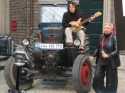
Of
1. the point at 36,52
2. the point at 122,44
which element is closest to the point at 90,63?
the point at 36,52

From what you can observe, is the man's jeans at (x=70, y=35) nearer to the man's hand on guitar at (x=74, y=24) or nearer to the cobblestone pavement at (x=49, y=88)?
the man's hand on guitar at (x=74, y=24)

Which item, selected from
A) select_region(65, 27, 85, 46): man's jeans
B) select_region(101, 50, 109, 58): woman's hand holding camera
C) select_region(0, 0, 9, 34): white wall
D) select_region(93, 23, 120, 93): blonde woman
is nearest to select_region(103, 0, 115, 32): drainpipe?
select_region(0, 0, 9, 34): white wall

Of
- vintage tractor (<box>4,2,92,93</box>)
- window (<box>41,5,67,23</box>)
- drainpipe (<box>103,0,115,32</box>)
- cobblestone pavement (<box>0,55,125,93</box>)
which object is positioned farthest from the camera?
drainpipe (<box>103,0,115,32</box>)

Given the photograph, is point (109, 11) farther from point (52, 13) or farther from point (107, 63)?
point (107, 63)

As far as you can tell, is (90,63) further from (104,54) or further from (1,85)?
(1,85)

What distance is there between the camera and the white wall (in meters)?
18.6

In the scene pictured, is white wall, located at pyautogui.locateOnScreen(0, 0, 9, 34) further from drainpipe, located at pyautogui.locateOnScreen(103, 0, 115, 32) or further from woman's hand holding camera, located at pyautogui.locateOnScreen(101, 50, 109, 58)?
woman's hand holding camera, located at pyautogui.locateOnScreen(101, 50, 109, 58)

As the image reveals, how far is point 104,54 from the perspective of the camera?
10.3 m

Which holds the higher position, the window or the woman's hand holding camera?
the window

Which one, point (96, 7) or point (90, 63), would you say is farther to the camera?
point (96, 7)

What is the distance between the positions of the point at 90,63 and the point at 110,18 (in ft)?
15.6

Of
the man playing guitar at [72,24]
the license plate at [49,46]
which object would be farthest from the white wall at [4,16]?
the license plate at [49,46]

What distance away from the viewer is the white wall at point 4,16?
61.2ft

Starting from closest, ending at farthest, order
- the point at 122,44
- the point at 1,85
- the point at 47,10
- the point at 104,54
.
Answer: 1. the point at 104,54
2. the point at 1,85
3. the point at 47,10
4. the point at 122,44
